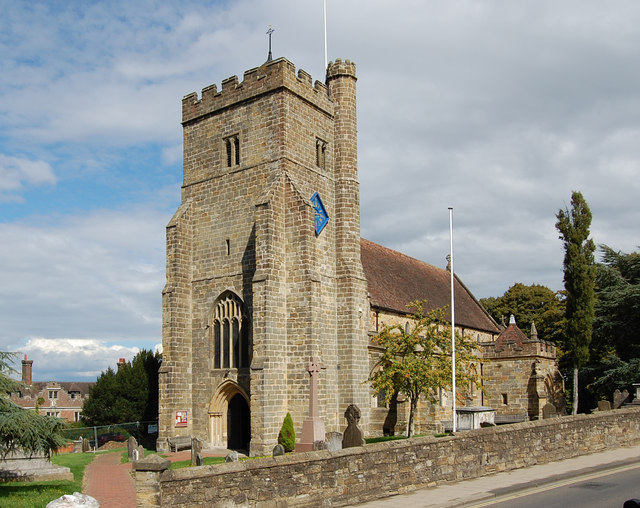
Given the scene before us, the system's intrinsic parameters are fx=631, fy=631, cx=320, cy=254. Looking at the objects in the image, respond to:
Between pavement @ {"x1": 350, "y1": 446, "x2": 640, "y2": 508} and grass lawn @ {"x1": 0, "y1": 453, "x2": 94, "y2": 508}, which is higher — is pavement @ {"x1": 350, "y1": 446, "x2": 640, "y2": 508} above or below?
above

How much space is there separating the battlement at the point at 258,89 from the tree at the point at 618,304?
2122cm

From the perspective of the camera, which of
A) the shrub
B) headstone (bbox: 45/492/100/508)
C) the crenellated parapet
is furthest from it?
the crenellated parapet

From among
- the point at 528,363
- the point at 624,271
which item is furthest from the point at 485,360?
the point at 624,271

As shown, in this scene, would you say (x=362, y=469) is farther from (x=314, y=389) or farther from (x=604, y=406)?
(x=604, y=406)

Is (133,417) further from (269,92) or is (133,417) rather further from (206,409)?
(269,92)

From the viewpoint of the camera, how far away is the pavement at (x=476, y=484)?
12195 mm

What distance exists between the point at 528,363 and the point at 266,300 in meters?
20.6

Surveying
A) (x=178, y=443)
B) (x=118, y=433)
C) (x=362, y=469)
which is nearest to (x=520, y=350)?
(x=178, y=443)

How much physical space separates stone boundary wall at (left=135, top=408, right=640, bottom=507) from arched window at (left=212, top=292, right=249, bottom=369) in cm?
1385

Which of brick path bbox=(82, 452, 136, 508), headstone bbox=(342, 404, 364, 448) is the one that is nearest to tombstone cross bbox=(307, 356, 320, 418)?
headstone bbox=(342, 404, 364, 448)

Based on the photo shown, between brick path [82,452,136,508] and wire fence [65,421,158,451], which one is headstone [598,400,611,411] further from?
wire fence [65,421,158,451]

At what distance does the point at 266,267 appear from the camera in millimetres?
25812

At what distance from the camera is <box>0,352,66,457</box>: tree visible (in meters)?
14.7

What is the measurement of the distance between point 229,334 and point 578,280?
2195cm
